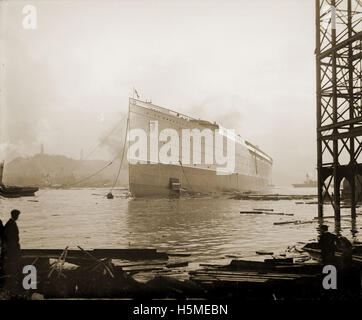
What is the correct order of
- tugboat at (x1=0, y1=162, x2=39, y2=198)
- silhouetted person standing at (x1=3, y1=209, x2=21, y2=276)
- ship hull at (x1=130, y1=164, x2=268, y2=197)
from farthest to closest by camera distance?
tugboat at (x1=0, y1=162, x2=39, y2=198) → ship hull at (x1=130, y1=164, x2=268, y2=197) → silhouetted person standing at (x1=3, y1=209, x2=21, y2=276)

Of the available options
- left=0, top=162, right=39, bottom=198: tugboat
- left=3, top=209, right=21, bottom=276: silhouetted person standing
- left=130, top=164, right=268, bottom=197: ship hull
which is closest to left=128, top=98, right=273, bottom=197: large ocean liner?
left=130, top=164, right=268, bottom=197: ship hull

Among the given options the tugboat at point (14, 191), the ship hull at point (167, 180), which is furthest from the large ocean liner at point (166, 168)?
the tugboat at point (14, 191)

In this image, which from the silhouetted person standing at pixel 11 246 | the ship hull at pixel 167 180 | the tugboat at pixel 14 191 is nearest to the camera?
the silhouetted person standing at pixel 11 246

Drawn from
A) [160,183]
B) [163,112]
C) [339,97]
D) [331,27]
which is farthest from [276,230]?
[163,112]

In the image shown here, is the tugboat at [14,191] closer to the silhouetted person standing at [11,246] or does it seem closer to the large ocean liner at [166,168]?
the large ocean liner at [166,168]

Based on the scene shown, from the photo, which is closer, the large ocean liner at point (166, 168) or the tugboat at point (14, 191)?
the large ocean liner at point (166, 168)

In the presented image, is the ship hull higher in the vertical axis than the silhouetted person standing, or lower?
higher

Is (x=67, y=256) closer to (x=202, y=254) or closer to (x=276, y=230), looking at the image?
(x=202, y=254)

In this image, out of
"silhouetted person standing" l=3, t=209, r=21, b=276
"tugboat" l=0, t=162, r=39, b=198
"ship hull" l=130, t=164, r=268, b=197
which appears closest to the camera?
"silhouetted person standing" l=3, t=209, r=21, b=276

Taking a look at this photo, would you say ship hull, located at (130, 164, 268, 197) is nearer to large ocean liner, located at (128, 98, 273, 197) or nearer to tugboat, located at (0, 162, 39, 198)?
large ocean liner, located at (128, 98, 273, 197)

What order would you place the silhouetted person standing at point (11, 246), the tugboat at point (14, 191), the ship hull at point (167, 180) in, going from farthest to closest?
the tugboat at point (14, 191) < the ship hull at point (167, 180) < the silhouetted person standing at point (11, 246)

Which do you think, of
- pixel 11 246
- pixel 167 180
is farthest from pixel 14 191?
pixel 11 246
